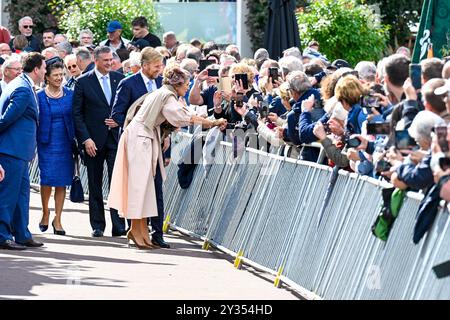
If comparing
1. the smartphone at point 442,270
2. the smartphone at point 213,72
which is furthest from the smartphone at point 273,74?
the smartphone at point 442,270

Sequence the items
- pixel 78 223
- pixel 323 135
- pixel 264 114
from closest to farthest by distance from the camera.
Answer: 1. pixel 323 135
2. pixel 264 114
3. pixel 78 223

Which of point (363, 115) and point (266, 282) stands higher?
point (363, 115)

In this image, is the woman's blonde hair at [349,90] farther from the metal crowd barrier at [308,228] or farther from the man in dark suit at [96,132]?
the man in dark suit at [96,132]

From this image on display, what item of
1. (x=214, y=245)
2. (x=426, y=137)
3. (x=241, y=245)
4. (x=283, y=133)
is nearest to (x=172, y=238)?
(x=214, y=245)

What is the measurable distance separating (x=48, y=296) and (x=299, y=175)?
2366mm

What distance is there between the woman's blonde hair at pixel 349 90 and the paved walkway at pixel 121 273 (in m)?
1.67

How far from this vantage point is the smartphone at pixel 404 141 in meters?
8.91

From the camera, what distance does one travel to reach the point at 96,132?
16016mm

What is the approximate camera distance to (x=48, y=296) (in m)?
11.2

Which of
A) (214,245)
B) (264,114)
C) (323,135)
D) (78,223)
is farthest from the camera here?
(78,223)

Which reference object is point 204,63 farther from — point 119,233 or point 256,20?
point 256,20

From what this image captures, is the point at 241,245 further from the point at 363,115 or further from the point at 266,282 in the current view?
the point at 363,115

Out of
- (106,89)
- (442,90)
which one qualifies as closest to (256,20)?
(106,89)

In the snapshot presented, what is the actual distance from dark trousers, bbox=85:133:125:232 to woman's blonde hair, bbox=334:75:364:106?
17.3 ft
